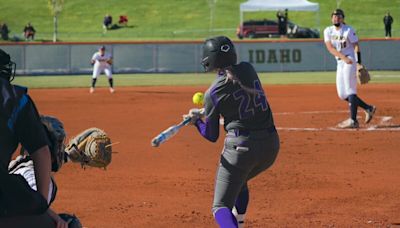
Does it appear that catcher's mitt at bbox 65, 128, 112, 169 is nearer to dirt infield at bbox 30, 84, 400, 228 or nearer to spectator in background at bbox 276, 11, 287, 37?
dirt infield at bbox 30, 84, 400, 228

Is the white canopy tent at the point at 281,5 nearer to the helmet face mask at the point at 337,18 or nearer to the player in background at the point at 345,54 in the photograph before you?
the player in background at the point at 345,54

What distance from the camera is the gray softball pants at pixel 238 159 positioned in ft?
23.6

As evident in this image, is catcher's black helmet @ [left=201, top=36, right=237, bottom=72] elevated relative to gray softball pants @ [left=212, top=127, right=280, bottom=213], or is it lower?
elevated

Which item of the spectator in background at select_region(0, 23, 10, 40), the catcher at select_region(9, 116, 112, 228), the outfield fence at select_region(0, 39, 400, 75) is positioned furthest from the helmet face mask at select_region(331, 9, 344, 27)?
the spectator in background at select_region(0, 23, 10, 40)

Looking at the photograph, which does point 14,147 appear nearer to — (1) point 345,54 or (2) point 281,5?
(1) point 345,54

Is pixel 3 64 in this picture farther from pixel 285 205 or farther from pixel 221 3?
pixel 221 3

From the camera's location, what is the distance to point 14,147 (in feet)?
15.0

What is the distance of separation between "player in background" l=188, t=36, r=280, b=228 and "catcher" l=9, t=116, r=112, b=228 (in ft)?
5.85

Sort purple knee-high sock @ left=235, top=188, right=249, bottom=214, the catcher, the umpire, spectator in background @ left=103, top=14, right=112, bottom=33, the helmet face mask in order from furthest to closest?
spectator in background @ left=103, top=14, right=112, bottom=33, the helmet face mask, purple knee-high sock @ left=235, top=188, right=249, bottom=214, the catcher, the umpire

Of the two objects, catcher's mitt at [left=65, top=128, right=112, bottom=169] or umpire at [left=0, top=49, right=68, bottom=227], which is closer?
umpire at [left=0, top=49, right=68, bottom=227]

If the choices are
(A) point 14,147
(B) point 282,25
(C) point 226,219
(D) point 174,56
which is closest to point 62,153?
(A) point 14,147

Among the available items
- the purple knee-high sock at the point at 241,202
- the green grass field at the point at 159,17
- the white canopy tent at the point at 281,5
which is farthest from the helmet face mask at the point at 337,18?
the green grass field at the point at 159,17

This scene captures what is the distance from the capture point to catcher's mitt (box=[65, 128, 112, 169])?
5.49m

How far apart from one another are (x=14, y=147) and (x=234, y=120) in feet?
9.84
